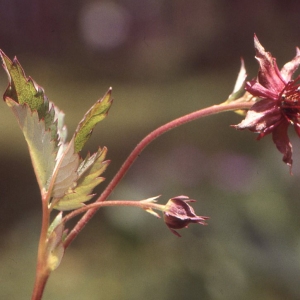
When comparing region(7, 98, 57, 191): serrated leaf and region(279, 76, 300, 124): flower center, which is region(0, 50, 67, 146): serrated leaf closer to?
region(7, 98, 57, 191): serrated leaf

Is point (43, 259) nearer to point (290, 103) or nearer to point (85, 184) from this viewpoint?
point (85, 184)

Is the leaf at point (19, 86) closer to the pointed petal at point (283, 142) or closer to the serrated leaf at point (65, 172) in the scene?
the serrated leaf at point (65, 172)

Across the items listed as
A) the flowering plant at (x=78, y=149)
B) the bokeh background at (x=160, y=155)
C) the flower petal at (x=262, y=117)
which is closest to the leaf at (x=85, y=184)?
the flowering plant at (x=78, y=149)

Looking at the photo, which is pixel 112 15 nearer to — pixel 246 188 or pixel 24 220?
pixel 24 220


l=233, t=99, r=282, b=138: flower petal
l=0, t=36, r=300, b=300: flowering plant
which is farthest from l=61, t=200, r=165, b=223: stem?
l=233, t=99, r=282, b=138: flower petal

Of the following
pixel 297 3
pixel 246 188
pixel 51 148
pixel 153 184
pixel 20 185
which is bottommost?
pixel 20 185

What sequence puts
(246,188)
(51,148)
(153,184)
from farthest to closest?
(153,184) < (246,188) < (51,148)

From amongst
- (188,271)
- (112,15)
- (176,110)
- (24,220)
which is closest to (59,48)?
(112,15)
